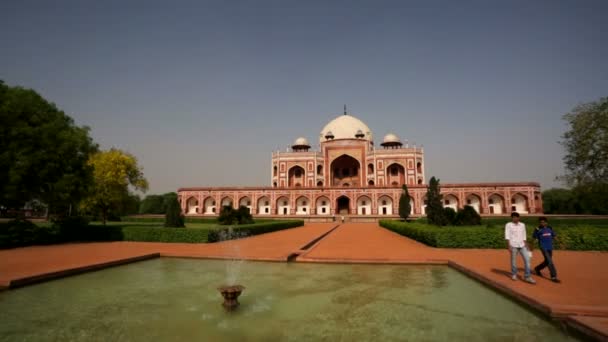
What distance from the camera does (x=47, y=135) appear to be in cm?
1266

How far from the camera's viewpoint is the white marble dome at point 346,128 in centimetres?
4853

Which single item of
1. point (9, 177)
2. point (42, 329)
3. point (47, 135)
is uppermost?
point (47, 135)

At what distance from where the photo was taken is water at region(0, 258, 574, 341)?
3832 mm

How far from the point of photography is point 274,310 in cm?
472

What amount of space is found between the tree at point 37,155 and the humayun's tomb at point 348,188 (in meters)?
24.6

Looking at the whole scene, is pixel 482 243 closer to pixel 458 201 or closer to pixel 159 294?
pixel 159 294

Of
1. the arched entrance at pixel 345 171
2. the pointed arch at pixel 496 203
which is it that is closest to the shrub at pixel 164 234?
the pointed arch at pixel 496 203

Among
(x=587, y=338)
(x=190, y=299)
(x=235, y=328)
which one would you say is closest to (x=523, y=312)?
(x=587, y=338)

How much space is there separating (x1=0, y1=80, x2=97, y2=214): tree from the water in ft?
25.5

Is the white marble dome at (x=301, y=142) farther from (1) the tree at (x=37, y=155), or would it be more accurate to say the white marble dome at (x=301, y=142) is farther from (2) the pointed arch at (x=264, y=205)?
(1) the tree at (x=37, y=155)

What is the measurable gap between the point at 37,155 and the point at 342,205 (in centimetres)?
3375

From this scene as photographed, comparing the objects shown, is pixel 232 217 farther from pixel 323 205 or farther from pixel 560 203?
pixel 560 203

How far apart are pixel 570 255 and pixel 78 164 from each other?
17988 mm

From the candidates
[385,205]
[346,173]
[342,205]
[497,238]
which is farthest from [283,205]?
[497,238]
